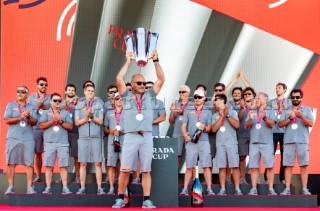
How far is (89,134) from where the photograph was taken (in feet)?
28.9

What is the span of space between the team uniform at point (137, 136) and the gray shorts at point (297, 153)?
1.95 metres

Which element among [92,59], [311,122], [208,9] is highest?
[208,9]

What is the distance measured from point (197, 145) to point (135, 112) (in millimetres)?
1273

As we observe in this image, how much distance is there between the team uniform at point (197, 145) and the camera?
8688 mm

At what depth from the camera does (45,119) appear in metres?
8.79

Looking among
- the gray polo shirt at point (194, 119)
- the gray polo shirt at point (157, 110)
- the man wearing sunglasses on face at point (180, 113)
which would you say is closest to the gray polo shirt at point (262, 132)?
the gray polo shirt at point (194, 119)

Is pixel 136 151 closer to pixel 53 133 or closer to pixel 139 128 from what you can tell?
pixel 139 128

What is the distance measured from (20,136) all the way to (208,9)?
3.36m

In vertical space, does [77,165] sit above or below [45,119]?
below

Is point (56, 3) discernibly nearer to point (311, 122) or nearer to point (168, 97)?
point (168, 97)

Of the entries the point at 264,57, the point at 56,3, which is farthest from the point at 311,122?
the point at 56,3

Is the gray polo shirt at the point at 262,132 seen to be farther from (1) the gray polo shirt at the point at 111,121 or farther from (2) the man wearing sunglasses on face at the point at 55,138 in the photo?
(2) the man wearing sunglasses on face at the point at 55,138

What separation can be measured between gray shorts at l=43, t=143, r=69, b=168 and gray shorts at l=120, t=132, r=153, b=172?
1.21m

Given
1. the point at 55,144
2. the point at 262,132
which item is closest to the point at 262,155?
the point at 262,132
